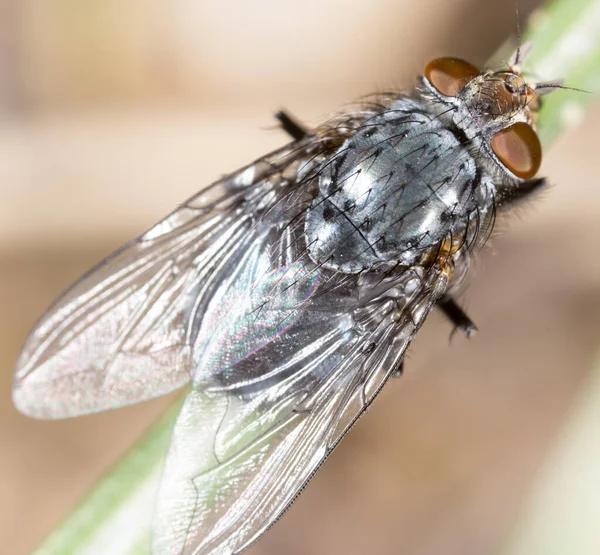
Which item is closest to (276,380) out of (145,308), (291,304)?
(291,304)

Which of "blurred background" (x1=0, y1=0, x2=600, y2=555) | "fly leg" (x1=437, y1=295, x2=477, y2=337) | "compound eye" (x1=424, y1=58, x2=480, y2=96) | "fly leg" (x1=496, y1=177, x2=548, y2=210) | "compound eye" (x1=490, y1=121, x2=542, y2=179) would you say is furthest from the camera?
"blurred background" (x1=0, y1=0, x2=600, y2=555)

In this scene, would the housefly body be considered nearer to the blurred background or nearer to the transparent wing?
the transparent wing

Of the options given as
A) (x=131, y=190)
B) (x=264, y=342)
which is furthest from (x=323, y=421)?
(x=131, y=190)

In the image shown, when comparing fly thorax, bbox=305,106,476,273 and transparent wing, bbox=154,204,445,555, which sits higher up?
fly thorax, bbox=305,106,476,273

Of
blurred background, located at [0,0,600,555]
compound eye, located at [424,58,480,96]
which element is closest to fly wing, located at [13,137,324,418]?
compound eye, located at [424,58,480,96]

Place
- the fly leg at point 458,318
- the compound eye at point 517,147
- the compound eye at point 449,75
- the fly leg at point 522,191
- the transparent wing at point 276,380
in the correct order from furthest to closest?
the fly leg at point 458,318
the fly leg at point 522,191
the compound eye at point 449,75
the compound eye at point 517,147
the transparent wing at point 276,380

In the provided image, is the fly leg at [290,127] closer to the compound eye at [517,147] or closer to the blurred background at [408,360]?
the blurred background at [408,360]

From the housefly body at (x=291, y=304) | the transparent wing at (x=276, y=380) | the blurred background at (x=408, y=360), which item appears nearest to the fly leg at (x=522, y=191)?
the housefly body at (x=291, y=304)
